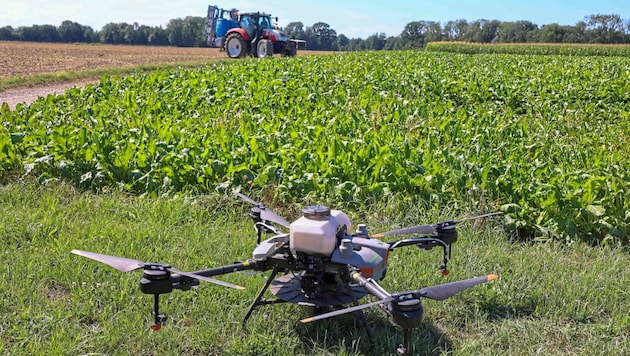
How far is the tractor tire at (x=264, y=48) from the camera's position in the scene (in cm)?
2638

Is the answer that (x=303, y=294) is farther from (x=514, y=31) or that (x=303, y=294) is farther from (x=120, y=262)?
(x=514, y=31)

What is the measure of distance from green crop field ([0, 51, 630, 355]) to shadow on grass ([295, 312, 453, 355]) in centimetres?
1

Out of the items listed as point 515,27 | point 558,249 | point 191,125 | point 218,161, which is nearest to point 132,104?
point 191,125

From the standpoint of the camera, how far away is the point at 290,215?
5.23m

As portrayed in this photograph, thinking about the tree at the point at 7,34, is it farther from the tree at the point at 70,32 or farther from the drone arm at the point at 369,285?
the drone arm at the point at 369,285

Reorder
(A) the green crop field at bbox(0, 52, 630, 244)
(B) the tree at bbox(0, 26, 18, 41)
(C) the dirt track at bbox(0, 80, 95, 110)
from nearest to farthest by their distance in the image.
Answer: (A) the green crop field at bbox(0, 52, 630, 244) < (C) the dirt track at bbox(0, 80, 95, 110) < (B) the tree at bbox(0, 26, 18, 41)

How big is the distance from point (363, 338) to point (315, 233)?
→ 30.2 inches

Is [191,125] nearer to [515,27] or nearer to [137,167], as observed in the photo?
[137,167]

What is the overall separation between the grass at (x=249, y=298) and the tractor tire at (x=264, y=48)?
72.6ft

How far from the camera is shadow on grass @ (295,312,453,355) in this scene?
10.3 ft

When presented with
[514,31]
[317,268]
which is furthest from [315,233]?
[514,31]

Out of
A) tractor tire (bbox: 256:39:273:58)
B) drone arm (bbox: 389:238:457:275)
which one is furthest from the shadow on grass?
tractor tire (bbox: 256:39:273:58)

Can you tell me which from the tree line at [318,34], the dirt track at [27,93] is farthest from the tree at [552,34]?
the dirt track at [27,93]

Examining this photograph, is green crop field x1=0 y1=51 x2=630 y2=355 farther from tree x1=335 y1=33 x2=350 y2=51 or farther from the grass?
tree x1=335 y1=33 x2=350 y2=51
